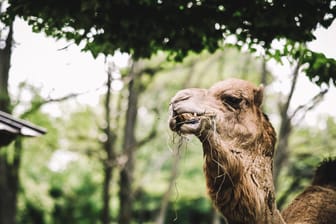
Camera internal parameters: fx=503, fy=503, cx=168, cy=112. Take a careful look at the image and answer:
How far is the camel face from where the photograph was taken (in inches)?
144

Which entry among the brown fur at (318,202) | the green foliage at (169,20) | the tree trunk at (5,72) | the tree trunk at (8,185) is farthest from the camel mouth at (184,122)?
the tree trunk at (8,185)

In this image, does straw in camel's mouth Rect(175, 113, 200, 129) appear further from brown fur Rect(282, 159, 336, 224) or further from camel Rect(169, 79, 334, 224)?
brown fur Rect(282, 159, 336, 224)

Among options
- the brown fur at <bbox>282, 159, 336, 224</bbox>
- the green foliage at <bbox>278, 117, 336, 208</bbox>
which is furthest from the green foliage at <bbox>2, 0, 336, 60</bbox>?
the green foliage at <bbox>278, 117, 336, 208</bbox>

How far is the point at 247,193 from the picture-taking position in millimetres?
3744

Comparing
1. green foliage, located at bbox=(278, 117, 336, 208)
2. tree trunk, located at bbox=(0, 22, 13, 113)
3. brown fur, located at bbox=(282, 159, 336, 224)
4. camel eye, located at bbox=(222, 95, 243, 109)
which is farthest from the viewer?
green foliage, located at bbox=(278, 117, 336, 208)

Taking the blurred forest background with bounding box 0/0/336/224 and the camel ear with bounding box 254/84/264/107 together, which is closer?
the camel ear with bounding box 254/84/264/107

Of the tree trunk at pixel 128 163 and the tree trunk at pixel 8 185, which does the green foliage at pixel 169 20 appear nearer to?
the tree trunk at pixel 128 163

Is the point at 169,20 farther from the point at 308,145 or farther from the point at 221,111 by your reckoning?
the point at 308,145

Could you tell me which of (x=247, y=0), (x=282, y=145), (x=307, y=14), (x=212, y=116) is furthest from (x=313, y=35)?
(x=282, y=145)

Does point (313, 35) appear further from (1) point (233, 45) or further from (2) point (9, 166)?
(2) point (9, 166)

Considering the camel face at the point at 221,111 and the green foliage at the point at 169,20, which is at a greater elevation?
the green foliage at the point at 169,20

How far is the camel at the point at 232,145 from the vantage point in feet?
12.0

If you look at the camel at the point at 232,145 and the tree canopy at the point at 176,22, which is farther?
the tree canopy at the point at 176,22

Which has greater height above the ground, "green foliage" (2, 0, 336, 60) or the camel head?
"green foliage" (2, 0, 336, 60)
